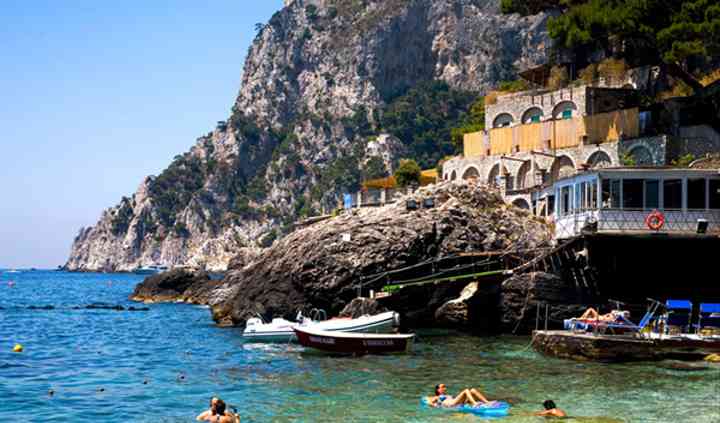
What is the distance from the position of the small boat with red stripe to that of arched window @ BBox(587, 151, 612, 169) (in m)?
22.2

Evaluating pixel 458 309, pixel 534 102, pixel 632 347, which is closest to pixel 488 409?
pixel 632 347

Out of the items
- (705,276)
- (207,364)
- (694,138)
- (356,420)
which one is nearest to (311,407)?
(356,420)

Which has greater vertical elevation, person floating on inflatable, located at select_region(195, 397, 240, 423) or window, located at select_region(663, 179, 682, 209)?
window, located at select_region(663, 179, 682, 209)

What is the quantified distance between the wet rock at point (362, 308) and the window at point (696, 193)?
15.3 metres

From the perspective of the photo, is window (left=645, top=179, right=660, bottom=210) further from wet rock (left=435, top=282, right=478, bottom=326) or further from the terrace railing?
wet rock (left=435, top=282, right=478, bottom=326)

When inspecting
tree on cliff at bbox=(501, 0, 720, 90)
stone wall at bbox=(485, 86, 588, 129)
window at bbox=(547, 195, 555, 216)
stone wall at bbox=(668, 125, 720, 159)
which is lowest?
window at bbox=(547, 195, 555, 216)

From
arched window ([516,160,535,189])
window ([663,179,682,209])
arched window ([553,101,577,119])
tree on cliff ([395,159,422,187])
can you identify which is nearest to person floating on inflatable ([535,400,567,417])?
window ([663,179,682,209])

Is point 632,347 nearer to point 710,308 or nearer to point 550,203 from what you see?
point 710,308

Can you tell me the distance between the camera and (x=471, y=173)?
63.8m

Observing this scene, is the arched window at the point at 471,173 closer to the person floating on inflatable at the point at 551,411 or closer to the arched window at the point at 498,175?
the arched window at the point at 498,175

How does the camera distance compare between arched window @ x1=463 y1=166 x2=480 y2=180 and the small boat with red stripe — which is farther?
arched window @ x1=463 y1=166 x2=480 y2=180

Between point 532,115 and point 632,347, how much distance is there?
33.3 metres

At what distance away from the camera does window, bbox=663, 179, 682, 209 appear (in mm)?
38688

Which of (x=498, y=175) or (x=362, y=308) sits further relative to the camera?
(x=498, y=175)
